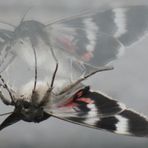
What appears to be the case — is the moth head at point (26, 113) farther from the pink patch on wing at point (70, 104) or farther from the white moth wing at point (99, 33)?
the white moth wing at point (99, 33)

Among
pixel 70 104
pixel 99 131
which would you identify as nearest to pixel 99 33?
pixel 99 131

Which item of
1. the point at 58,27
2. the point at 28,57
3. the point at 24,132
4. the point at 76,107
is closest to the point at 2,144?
the point at 24,132

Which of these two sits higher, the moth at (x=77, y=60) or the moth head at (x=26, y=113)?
the moth head at (x=26, y=113)

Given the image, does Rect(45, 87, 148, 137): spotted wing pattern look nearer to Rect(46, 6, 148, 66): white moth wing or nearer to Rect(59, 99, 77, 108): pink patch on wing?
Rect(59, 99, 77, 108): pink patch on wing

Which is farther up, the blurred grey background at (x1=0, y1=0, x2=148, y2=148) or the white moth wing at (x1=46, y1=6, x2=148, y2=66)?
the white moth wing at (x1=46, y1=6, x2=148, y2=66)

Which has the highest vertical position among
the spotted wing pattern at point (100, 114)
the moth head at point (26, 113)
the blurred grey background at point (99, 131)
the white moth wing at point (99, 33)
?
the moth head at point (26, 113)

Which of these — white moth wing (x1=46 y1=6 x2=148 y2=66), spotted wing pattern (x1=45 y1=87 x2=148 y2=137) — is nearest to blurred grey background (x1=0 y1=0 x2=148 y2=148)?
white moth wing (x1=46 y1=6 x2=148 y2=66)

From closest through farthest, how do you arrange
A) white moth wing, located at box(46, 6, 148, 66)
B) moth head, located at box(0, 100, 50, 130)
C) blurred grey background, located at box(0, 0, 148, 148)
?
moth head, located at box(0, 100, 50, 130)
white moth wing, located at box(46, 6, 148, 66)
blurred grey background, located at box(0, 0, 148, 148)

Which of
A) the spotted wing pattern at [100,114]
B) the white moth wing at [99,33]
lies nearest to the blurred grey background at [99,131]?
the white moth wing at [99,33]

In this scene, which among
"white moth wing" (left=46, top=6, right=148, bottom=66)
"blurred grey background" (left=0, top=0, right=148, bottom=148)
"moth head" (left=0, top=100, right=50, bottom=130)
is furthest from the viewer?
"blurred grey background" (left=0, top=0, right=148, bottom=148)
